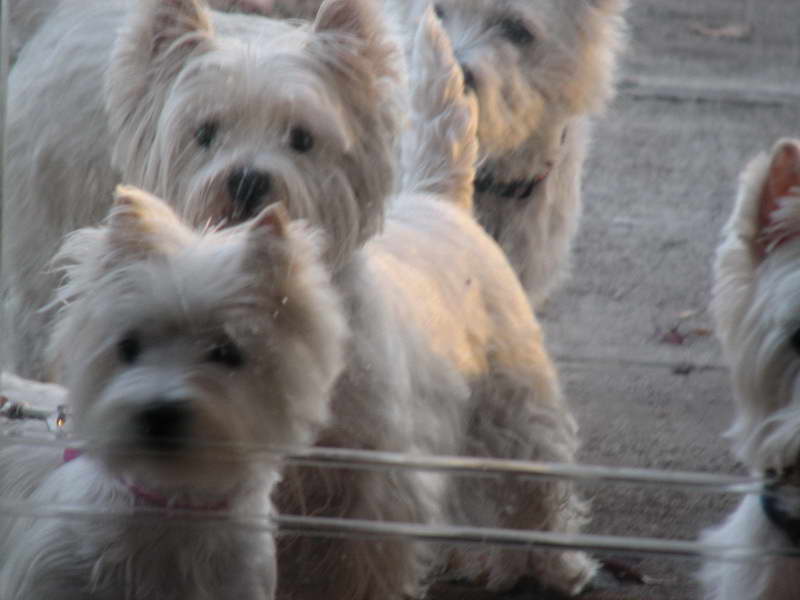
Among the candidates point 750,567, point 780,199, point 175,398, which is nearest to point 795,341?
point 780,199

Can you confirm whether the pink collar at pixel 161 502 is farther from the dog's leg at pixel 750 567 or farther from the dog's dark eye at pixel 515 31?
the dog's dark eye at pixel 515 31

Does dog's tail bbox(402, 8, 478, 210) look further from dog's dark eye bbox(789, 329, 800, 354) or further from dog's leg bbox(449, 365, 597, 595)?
dog's dark eye bbox(789, 329, 800, 354)

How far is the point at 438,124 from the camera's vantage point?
222 centimetres

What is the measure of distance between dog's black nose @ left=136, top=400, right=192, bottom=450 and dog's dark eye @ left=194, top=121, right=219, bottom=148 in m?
0.36

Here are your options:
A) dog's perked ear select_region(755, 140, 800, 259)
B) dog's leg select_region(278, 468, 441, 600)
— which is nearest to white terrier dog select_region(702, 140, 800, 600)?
dog's perked ear select_region(755, 140, 800, 259)

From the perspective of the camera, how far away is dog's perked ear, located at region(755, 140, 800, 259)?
1.75m

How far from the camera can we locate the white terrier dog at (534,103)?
2229 millimetres

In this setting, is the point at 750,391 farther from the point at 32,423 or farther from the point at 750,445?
the point at 32,423

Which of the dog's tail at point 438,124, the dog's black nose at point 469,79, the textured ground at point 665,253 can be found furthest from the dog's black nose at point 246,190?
the dog's black nose at point 469,79

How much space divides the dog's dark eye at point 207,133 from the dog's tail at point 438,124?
44 centimetres

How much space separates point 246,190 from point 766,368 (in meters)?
0.70

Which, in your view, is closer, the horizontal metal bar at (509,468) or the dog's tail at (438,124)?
the horizontal metal bar at (509,468)

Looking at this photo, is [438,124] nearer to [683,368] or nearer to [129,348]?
[683,368]

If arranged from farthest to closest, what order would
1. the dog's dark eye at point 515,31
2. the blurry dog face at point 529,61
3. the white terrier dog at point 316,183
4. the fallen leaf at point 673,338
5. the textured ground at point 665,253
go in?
the dog's dark eye at point 515,31, the blurry dog face at point 529,61, the fallen leaf at point 673,338, the textured ground at point 665,253, the white terrier dog at point 316,183
